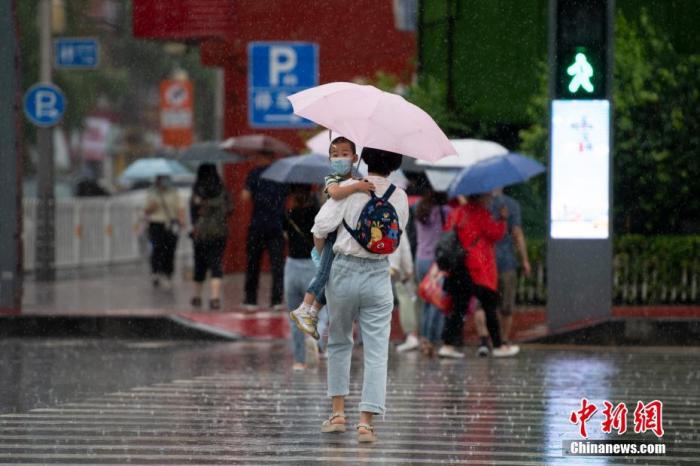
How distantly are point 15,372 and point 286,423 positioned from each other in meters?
4.44

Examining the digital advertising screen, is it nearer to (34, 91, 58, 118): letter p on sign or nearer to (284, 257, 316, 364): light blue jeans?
(284, 257, 316, 364): light blue jeans

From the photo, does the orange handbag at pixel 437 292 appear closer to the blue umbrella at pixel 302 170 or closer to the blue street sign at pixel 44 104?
the blue umbrella at pixel 302 170

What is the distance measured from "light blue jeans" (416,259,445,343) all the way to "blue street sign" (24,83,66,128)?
9038 mm

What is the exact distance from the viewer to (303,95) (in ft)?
30.7

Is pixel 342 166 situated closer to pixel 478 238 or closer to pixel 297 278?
pixel 297 278

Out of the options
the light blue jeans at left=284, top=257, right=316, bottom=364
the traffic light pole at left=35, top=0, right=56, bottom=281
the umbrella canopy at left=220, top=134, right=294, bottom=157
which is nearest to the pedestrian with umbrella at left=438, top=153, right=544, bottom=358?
the light blue jeans at left=284, top=257, right=316, bottom=364

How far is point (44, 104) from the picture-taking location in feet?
74.3

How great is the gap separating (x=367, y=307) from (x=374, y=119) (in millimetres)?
1071

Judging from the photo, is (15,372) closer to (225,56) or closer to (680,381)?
(680,381)

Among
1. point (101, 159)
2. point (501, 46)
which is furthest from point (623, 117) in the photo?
point (101, 159)

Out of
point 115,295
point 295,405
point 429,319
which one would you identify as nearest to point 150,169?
point 115,295

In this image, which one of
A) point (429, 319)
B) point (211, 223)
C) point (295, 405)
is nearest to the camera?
point (295, 405)

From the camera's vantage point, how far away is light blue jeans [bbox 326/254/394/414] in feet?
29.3

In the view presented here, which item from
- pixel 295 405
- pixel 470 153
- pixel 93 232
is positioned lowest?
pixel 295 405
